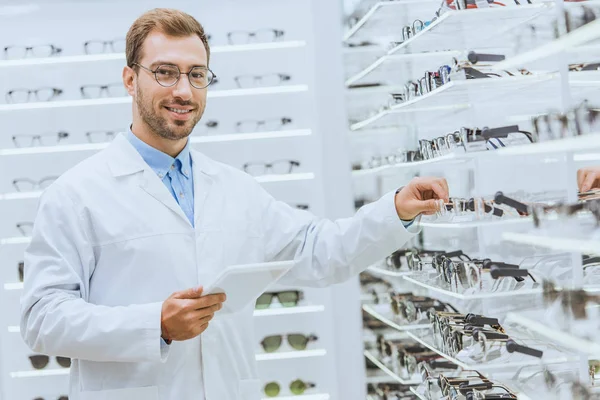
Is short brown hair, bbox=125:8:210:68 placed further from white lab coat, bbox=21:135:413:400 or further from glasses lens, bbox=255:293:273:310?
glasses lens, bbox=255:293:273:310

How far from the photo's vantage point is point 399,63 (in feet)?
14.9

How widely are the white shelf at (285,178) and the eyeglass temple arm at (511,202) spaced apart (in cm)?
322

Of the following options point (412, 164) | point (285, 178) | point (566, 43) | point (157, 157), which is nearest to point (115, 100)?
point (285, 178)

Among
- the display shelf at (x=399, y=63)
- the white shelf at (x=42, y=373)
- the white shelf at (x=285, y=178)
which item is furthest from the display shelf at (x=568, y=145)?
the white shelf at (x=42, y=373)

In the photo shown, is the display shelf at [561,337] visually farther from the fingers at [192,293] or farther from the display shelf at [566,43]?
the fingers at [192,293]

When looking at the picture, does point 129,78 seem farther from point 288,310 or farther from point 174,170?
point 288,310

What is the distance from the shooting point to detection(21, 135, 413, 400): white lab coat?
8.85 ft

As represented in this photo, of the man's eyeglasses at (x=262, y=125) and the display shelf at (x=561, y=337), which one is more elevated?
the man's eyeglasses at (x=262, y=125)

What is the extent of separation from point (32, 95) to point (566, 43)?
4.66 meters

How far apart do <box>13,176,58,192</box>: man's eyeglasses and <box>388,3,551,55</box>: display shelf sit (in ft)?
10.0

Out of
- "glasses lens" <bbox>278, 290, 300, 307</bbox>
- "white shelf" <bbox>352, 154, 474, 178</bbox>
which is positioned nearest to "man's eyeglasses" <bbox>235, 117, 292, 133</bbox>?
"white shelf" <bbox>352, 154, 474, 178</bbox>

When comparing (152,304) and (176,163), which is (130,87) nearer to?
(176,163)

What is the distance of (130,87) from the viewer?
10.5 ft

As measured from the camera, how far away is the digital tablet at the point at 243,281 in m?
2.41
